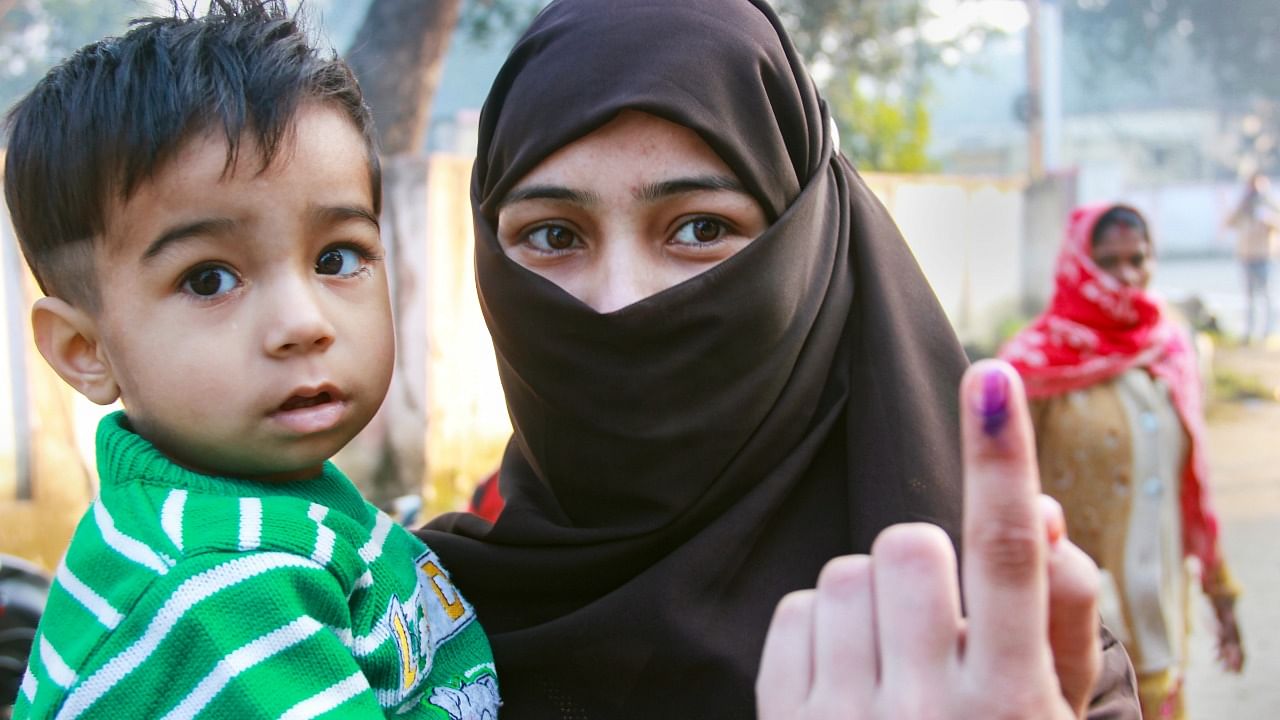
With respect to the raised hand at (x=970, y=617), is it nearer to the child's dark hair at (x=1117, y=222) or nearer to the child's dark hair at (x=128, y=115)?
the child's dark hair at (x=128, y=115)

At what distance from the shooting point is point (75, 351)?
130cm

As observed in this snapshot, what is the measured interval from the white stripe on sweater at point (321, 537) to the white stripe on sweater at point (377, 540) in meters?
0.07

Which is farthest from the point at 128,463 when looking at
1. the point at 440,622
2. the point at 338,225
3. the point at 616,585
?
the point at 616,585

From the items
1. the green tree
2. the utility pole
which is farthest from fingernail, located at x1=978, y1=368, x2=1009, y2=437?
the utility pole

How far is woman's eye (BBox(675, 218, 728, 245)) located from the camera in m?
1.59

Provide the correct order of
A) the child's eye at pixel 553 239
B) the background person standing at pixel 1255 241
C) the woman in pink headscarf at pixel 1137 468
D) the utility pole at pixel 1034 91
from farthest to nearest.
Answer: the utility pole at pixel 1034 91
the background person standing at pixel 1255 241
the woman in pink headscarf at pixel 1137 468
the child's eye at pixel 553 239

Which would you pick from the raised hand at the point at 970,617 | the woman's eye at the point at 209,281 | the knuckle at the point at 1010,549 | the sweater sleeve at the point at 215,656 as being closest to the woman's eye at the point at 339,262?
the woman's eye at the point at 209,281

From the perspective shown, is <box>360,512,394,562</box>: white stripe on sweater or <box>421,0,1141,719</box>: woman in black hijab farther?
<box>421,0,1141,719</box>: woman in black hijab

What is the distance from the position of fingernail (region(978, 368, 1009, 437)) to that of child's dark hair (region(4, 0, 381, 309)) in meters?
0.80

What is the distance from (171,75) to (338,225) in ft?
0.75

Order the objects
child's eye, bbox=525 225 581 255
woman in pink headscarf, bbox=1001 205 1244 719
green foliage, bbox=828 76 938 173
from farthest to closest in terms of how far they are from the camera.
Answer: green foliage, bbox=828 76 938 173
woman in pink headscarf, bbox=1001 205 1244 719
child's eye, bbox=525 225 581 255

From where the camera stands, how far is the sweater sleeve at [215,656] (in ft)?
3.46

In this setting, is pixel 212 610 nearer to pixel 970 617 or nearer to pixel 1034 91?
pixel 970 617

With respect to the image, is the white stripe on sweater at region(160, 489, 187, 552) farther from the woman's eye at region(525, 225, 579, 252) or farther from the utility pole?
the utility pole
